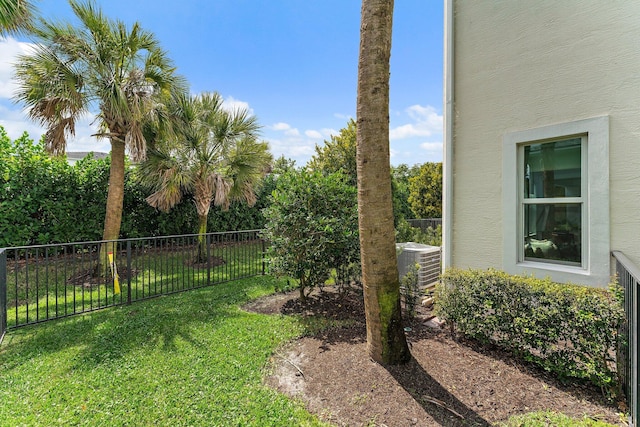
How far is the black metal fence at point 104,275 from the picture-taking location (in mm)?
4500

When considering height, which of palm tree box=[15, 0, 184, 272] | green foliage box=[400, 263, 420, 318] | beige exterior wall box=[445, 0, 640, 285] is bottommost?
green foliage box=[400, 263, 420, 318]

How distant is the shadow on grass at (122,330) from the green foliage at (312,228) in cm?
124

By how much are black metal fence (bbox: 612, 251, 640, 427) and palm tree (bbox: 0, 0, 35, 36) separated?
858cm

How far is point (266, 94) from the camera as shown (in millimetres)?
11039

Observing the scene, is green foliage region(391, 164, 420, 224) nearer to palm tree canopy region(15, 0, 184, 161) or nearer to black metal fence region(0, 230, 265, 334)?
black metal fence region(0, 230, 265, 334)

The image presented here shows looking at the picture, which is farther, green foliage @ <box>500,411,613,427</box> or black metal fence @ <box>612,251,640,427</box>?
green foliage @ <box>500,411,613,427</box>

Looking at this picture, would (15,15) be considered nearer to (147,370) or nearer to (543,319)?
(147,370)

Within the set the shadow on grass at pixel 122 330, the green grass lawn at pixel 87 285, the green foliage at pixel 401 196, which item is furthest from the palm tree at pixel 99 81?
the green foliage at pixel 401 196

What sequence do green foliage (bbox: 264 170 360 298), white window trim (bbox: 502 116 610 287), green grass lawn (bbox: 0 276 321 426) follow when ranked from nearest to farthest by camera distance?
green grass lawn (bbox: 0 276 321 426) < white window trim (bbox: 502 116 610 287) < green foliage (bbox: 264 170 360 298)

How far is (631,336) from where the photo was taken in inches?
79.7

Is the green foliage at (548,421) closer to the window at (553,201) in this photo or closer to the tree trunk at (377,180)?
the tree trunk at (377,180)

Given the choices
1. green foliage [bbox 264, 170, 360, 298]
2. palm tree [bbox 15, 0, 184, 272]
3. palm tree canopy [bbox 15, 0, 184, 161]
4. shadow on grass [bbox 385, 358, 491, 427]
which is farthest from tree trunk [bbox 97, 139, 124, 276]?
shadow on grass [bbox 385, 358, 491, 427]

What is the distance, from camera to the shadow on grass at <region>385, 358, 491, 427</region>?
7.09 ft

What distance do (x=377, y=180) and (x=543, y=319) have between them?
1979mm
